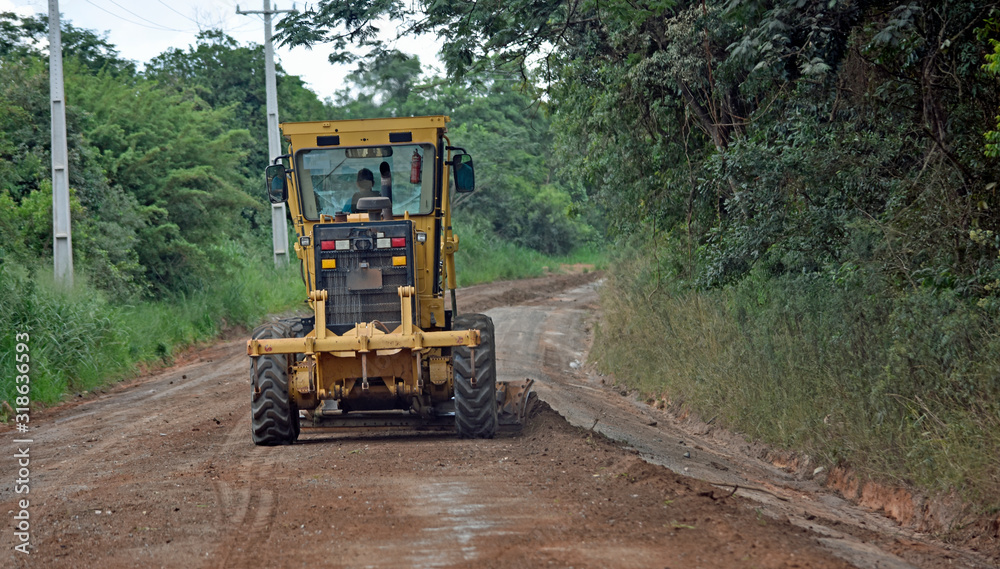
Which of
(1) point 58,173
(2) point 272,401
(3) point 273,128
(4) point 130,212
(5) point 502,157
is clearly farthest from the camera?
(5) point 502,157

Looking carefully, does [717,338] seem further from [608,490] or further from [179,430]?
[179,430]

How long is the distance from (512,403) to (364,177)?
3.08 m

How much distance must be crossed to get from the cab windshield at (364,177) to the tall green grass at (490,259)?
24.2 meters

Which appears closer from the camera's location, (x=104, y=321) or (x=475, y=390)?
(x=475, y=390)

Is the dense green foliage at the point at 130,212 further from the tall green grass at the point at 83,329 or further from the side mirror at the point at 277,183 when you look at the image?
the side mirror at the point at 277,183

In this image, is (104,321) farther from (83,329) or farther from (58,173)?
(58,173)

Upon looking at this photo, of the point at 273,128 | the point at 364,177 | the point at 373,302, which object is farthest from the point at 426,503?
the point at 273,128

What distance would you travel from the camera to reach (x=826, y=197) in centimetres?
908

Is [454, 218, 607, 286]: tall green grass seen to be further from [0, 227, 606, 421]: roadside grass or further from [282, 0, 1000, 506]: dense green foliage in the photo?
[282, 0, 1000, 506]: dense green foliage

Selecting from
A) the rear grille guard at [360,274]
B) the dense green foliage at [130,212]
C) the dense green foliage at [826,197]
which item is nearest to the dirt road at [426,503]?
the dense green foliage at [826,197]

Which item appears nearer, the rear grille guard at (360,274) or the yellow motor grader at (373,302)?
the yellow motor grader at (373,302)

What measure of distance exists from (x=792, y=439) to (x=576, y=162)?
32.1ft

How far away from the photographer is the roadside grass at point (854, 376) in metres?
6.60

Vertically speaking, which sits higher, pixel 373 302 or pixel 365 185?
pixel 365 185
